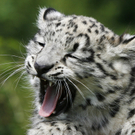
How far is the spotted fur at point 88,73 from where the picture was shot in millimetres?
4812

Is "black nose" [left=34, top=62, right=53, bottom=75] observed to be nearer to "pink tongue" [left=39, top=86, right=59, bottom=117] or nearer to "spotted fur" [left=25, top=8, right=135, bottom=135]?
"spotted fur" [left=25, top=8, right=135, bottom=135]

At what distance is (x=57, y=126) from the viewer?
505cm

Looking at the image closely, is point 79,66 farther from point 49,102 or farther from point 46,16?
point 46,16

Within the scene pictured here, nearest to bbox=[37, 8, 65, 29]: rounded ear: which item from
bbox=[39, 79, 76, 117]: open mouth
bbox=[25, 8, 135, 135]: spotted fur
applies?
bbox=[25, 8, 135, 135]: spotted fur

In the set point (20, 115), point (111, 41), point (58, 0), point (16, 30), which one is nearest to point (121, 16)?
point (58, 0)

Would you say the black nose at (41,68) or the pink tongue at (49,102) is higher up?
the black nose at (41,68)

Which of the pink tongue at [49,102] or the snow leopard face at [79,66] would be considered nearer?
the snow leopard face at [79,66]

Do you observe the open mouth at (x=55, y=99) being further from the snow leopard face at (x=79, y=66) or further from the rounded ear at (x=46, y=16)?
the rounded ear at (x=46, y=16)

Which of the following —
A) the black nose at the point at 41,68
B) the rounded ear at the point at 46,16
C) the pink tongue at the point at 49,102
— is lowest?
the pink tongue at the point at 49,102

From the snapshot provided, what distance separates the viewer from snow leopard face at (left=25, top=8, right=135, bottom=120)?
4781mm

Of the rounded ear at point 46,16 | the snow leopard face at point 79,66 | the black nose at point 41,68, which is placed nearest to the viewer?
the black nose at point 41,68

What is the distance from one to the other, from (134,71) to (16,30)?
A: 6.62m

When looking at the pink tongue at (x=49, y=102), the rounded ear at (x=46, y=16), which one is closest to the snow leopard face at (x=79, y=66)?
the pink tongue at (x=49, y=102)

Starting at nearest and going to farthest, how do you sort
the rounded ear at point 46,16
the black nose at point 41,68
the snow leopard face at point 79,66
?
the black nose at point 41,68 < the snow leopard face at point 79,66 < the rounded ear at point 46,16
